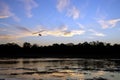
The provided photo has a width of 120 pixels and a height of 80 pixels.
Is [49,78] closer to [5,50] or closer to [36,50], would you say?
[5,50]

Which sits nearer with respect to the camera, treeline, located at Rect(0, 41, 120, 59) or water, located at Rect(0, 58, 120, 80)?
water, located at Rect(0, 58, 120, 80)

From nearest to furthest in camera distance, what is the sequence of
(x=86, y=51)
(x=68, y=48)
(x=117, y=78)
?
(x=117, y=78) → (x=86, y=51) → (x=68, y=48)

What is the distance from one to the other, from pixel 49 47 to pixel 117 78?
332 ft

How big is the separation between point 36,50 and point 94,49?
87.3 ft

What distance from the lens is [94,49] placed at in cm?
11194

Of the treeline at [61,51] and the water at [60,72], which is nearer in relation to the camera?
the water at [60,72]

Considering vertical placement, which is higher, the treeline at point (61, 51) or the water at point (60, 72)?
the treeline at point (61, 51)

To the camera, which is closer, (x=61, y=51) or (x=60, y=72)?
(x=60, y=72)

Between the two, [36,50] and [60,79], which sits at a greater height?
[36,50]

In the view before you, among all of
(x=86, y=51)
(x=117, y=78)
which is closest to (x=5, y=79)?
(x=117, y=78)

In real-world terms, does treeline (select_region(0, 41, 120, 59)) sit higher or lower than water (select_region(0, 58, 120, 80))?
higher

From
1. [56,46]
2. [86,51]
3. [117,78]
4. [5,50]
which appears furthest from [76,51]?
[117,78]

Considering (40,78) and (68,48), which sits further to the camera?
(68,48)

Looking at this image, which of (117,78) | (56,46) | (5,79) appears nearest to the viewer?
(5,79)
